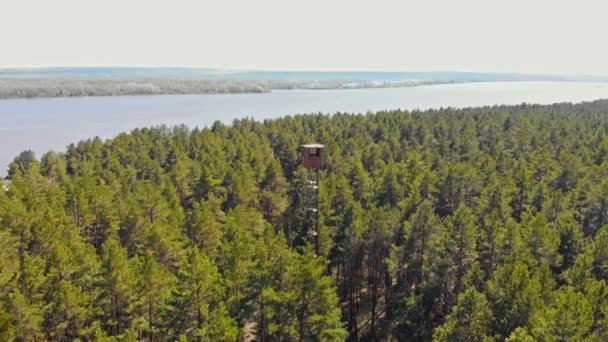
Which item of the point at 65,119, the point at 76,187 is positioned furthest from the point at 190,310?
the point at 65,119

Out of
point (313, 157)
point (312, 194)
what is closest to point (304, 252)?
point (313, 157)

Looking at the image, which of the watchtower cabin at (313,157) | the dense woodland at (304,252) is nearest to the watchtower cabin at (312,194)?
the watchtower cabin at (313,157)

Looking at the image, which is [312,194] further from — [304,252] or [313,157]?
[304,252]

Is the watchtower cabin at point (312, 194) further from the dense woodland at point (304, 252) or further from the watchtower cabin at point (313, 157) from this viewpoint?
the dense woodland at point (304, 252)

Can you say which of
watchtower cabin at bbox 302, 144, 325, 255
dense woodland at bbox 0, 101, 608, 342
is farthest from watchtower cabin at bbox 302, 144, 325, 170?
dense woodland at bbox 0, 101, 608, 342

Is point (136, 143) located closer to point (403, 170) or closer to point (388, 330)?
point (403, 170)

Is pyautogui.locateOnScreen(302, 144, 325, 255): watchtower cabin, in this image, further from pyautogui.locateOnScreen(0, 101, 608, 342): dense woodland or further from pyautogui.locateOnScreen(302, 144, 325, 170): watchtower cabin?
pyautogui.locateOnScreen(0, 101, 608, 342): dense woodland
